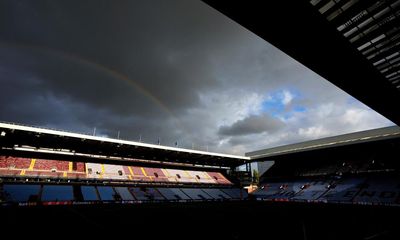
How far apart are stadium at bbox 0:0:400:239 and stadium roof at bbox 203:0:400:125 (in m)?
0.04

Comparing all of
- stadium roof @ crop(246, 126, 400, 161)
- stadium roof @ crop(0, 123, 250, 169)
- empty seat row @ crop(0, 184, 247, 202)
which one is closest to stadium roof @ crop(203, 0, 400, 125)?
empty seat row @ crop(0, 184, 247, 202)

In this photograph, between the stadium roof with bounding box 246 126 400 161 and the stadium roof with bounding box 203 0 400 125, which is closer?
the stadium roof with bounding box 203 0 400 125

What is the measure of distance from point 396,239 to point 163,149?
3772 cm

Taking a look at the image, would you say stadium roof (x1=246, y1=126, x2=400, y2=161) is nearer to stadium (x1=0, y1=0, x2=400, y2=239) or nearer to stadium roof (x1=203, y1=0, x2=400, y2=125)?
stadium (x1=0, y1=0, x2=400, y2=239)

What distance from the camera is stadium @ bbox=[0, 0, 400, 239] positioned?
709 centimetres

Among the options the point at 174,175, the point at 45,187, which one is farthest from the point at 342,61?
the point at 174,175

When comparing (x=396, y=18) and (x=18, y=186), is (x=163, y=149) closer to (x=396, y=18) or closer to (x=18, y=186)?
(x=18, y=186)

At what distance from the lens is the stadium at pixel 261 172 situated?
7.09m

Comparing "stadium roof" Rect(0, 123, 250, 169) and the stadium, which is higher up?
"stadium roof" Rect(0, 123, 250, 169)

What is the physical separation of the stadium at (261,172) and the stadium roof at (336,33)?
0.12 feet

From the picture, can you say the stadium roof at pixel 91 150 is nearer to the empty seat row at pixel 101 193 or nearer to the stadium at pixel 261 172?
the stadium at pixel 261 172

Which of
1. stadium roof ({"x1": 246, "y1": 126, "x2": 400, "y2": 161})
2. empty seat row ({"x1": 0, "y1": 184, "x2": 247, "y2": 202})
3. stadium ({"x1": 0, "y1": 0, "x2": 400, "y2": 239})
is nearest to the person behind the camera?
stadium ({"x1": 0, "y1": 0, "x2": 400, "y2": 239})

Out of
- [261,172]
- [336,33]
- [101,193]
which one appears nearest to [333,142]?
[261,172]

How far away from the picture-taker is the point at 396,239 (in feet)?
30.4
